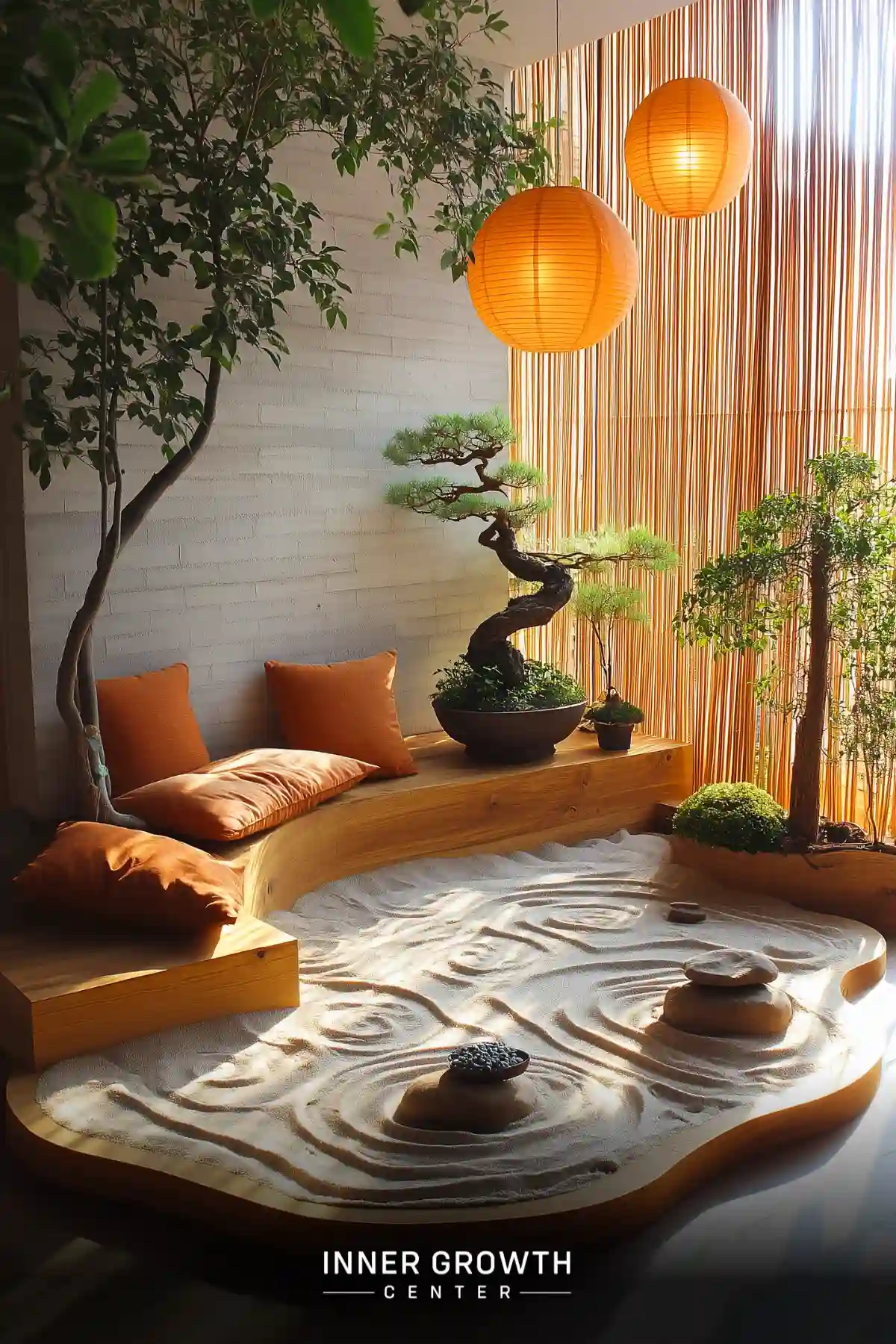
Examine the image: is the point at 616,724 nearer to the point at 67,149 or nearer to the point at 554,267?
the point at 554,267

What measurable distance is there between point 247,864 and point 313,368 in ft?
6.85

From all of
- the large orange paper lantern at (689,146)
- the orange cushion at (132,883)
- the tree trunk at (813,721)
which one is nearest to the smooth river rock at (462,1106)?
the orange cushion at (132,883)

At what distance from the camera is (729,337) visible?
188 inches

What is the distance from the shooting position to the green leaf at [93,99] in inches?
26.7

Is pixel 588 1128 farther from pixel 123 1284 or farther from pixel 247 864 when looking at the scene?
pixel 247 864

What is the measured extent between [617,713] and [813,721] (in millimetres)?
1044

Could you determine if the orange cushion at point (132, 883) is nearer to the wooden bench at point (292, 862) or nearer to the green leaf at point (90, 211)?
the wooden bench at point (292, 862)

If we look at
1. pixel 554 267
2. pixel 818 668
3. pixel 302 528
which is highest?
Answer: pixel 554 267

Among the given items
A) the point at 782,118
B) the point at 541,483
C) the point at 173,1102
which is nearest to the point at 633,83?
the point at 782,118

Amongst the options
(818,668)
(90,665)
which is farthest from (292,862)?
(818,668)

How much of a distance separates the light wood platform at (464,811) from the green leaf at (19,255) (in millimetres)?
3087

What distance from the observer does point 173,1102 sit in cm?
270

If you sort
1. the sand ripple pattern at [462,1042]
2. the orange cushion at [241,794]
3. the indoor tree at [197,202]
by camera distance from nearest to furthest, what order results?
the sand ripple pattern at [462,1042] → the indoor tree at [197,202] → the orange cushion at [241,794]

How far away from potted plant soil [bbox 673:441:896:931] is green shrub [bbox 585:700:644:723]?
2.36ft
